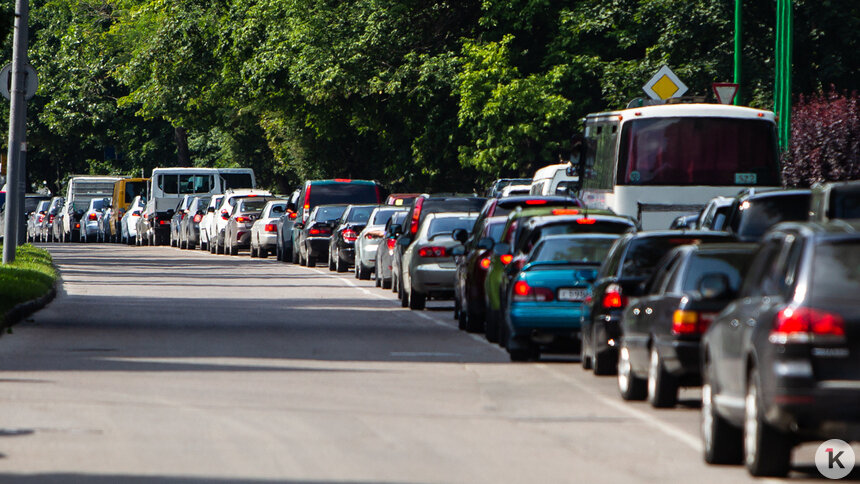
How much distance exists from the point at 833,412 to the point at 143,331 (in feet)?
44.6

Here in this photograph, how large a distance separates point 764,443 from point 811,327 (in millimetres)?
764

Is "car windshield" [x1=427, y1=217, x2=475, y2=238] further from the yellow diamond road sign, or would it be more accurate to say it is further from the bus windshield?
the yellow diamond road sign

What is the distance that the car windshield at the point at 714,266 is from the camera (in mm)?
13219

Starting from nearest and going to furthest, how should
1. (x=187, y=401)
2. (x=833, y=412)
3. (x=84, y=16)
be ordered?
(x=833, y=412) < (x=187, y=401) < (x=84, y=16)

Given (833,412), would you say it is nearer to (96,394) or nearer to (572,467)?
(572,467)

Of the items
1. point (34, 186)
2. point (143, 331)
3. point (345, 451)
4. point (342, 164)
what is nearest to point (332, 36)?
point (342, 164)

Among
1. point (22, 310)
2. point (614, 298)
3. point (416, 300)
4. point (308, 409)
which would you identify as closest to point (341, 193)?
point (416, 300)

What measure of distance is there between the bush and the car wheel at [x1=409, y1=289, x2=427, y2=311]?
10467mm

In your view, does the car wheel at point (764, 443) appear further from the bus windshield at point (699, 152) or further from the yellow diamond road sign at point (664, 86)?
the yellow diamond road sign at point (664, 86)

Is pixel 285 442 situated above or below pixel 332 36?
below

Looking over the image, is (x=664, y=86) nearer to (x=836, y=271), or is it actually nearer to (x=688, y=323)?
(x=688, y=323)

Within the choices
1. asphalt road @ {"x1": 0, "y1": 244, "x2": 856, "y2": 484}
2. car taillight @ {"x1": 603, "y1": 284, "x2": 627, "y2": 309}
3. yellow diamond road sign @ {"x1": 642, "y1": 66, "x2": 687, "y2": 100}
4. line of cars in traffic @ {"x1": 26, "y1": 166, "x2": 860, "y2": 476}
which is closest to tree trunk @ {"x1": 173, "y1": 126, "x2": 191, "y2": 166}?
line of cars in traffic @ {"x1": 26, "y1": 166, "x2": 860, "y2": 476}

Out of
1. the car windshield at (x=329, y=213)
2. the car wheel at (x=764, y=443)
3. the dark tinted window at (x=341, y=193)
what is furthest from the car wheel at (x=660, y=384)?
the dark tinted window at (x=341, y=193)

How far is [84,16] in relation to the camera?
82812 mm
